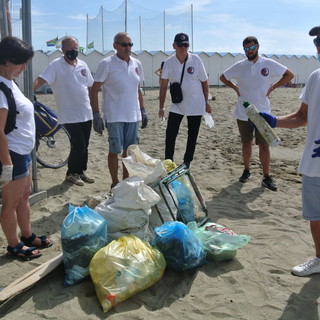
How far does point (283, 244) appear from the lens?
3.53 meters

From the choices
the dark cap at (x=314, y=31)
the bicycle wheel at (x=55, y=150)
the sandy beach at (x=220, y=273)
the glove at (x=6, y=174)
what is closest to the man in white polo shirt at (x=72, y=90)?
the sandy beach at (x=220, y=273)

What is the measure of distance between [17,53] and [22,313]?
1.73m

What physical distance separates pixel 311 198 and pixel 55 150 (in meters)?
4.40

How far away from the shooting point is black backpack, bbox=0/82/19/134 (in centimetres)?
267

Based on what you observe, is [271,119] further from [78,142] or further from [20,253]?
[78,142]

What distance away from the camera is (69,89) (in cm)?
477

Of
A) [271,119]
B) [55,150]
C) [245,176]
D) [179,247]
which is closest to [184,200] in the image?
[179,247]

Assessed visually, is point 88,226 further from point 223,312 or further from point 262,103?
point 262,103

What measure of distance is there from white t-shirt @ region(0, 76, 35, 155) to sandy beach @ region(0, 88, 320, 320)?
0.95 m

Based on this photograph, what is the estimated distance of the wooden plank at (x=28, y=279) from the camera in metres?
2.59

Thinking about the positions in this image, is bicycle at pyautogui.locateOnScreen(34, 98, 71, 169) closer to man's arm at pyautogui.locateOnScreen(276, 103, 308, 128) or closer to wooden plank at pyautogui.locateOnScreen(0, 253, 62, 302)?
wooden plank at pyautogui.locateOnScreen(0, 253, 62, 302)

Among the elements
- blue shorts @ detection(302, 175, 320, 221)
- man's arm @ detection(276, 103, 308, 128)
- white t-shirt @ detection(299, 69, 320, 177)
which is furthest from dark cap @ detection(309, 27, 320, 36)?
blue shorts @ detection(302, 175, 320, 221)

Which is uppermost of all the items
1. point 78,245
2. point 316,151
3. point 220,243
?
point 316,151

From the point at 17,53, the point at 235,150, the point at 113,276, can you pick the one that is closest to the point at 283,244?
the point at 113,276
